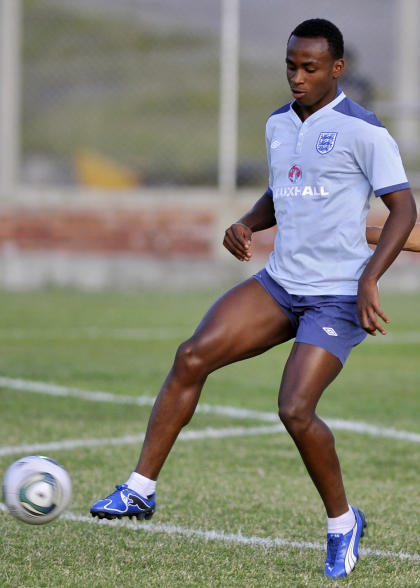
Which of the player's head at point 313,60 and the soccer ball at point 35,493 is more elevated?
the player's head at point 313,60

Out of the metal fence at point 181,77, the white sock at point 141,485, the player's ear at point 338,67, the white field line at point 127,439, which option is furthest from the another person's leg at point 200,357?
the metal fence at point 181,77

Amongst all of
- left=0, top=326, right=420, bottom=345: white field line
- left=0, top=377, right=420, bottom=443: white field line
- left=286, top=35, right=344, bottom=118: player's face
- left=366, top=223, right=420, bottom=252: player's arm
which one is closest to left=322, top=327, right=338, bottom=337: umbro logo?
left=366, top=223, right=420, bottom=252: player's arm

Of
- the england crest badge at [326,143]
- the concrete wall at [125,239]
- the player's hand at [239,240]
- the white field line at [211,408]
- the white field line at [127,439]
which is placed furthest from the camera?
the concrete wall at [125,239]

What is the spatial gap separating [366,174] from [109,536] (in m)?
1.74

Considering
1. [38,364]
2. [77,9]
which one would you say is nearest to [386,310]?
[38,364]

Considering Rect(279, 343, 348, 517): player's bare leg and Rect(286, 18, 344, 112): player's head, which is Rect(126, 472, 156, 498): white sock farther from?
Rect(286, 18, 344, 112): player's head

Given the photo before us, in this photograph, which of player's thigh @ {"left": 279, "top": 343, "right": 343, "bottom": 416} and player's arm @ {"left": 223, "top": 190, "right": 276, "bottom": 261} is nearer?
player's thigh @ {"left": 279, "top": 343, "right": 343, "bottom": 416}

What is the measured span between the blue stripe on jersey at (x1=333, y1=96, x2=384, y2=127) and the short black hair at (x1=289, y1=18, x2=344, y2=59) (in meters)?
0.18

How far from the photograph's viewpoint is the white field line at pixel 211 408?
7036 millimetres

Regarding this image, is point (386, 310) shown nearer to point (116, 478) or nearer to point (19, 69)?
point (19, 69)

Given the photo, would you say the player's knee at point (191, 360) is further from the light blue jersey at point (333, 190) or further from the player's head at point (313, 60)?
the player's head at point (313, 60)

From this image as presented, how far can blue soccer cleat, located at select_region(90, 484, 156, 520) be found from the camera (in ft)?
14.5

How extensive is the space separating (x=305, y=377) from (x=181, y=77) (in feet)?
40.1

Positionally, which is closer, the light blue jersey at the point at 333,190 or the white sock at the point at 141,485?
the light blue jersey at the point at 333,190
